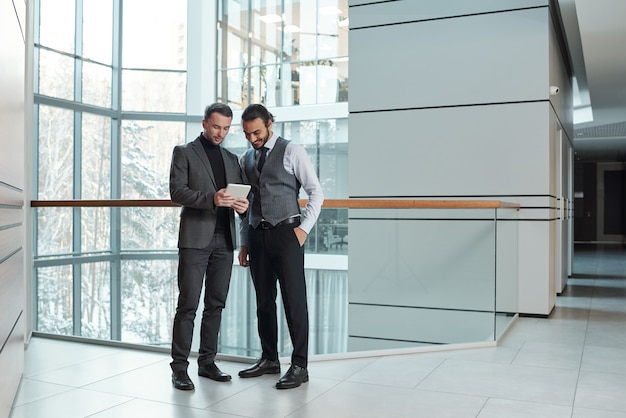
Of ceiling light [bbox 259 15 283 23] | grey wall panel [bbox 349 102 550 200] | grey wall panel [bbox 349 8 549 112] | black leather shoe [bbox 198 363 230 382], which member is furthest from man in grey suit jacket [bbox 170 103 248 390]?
ceiling light [bbox 259 15 283 23]

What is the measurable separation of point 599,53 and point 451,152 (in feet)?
9.17

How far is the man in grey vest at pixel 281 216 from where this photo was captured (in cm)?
386

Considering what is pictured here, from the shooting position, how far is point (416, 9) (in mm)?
6816

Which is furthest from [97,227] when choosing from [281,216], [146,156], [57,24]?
[146,156]

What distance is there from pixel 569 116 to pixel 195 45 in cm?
893

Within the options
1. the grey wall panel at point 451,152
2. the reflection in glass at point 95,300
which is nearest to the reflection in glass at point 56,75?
the grey wall panel at point 451,152

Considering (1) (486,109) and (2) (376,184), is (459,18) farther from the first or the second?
(2) (376,184)

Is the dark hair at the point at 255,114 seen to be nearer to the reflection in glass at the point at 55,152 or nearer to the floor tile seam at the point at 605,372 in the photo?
the floor tile seam at the point at 605,372

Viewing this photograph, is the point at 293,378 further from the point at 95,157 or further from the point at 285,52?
the point at 285,52

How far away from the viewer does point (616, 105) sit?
39.3 ft

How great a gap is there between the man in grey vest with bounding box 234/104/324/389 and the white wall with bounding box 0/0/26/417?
4.04 feet

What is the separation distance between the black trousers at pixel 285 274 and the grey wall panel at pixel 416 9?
3733 millimetres

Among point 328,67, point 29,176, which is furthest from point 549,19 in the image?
point 328,67

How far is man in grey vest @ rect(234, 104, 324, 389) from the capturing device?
3859 millimetres
